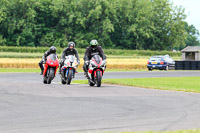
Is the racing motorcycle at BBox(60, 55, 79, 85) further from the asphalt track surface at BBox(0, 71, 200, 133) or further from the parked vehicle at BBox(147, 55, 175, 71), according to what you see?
the parked vehicle at BBox(147, 55, 175, 71)

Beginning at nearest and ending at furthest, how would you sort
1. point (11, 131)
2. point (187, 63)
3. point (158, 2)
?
point (11, 131) < point (187, 63) < point (158, 2)

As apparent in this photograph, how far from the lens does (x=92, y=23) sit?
100m

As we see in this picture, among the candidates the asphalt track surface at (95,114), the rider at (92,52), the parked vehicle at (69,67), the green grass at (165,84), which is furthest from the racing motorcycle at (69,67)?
the asphalt track surface at (95,114)

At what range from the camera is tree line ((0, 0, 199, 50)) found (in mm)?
89438

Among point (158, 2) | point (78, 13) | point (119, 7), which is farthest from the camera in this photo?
point (158, 2)

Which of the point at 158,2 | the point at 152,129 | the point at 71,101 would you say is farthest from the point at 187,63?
the point at 158,2

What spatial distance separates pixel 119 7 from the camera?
348 ft

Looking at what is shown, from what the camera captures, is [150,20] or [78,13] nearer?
[78,13]

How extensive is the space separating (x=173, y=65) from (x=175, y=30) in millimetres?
64731

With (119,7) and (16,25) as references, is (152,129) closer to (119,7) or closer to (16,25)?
(16,25)

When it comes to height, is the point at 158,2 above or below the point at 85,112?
above

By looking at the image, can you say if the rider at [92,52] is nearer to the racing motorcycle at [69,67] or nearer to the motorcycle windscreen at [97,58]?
the motorcycle windscreen at [97,58]

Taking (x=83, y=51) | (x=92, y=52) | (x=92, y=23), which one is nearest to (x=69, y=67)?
(x=92, y=52)

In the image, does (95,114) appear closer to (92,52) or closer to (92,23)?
(92,52)
